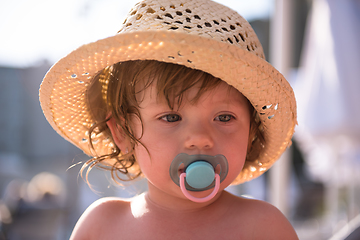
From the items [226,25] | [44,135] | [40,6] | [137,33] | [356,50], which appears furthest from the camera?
[44,135]

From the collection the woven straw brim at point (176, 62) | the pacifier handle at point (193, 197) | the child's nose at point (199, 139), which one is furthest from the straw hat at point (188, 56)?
the pacifier handle at point (193, 197)

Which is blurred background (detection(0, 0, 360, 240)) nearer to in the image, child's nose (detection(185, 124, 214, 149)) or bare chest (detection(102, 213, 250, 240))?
bare chest (detection(102, 213, 250, 240))

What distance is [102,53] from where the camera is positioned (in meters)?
0.72

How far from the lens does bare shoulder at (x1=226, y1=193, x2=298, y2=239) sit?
0.84 metres

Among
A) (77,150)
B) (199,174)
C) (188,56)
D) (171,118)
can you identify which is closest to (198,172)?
(199,174)

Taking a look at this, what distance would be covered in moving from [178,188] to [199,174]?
3.7 inches

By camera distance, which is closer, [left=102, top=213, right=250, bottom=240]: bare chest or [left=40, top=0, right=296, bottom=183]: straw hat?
[left=40, top=0, right=296, bottom=183]: straw hat

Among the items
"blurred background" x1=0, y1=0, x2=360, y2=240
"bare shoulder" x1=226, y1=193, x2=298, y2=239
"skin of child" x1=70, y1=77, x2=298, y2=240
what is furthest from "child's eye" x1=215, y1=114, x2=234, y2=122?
"blurred background" x1=0, y1=0, x2=360, y2=240

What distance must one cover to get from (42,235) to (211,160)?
224 cm

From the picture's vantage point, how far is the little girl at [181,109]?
71cm

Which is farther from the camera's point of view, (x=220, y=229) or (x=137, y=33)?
(x=220, y=229)

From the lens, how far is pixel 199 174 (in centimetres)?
74

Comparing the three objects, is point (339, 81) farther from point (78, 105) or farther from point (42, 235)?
point (42, 235)

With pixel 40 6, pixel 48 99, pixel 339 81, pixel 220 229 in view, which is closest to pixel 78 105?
pixel 48 99
